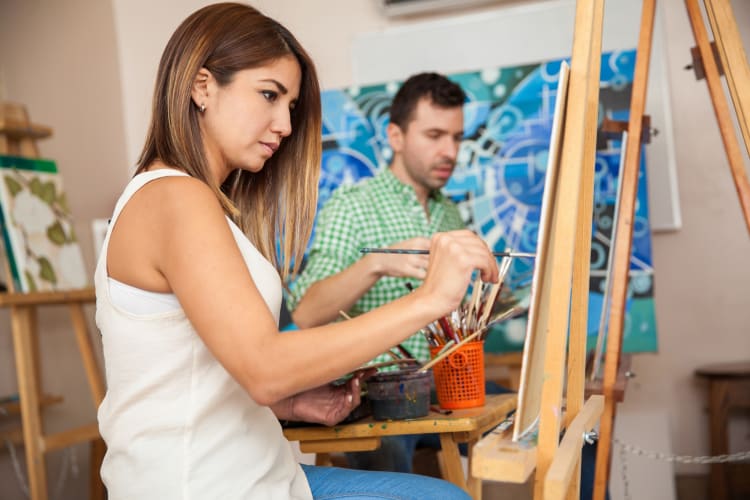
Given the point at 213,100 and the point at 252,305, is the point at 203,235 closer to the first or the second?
the point at 252,305

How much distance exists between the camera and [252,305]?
101 cm

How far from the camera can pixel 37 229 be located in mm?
2691

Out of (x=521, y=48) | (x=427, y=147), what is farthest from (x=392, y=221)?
(x=521, y=48)

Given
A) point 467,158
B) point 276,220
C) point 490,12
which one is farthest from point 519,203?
point 276,220

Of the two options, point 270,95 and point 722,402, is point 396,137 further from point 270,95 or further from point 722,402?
point 722,402

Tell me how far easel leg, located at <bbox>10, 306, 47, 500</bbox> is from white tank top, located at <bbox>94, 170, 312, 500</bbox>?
1.40 metres

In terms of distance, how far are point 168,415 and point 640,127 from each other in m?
1.33

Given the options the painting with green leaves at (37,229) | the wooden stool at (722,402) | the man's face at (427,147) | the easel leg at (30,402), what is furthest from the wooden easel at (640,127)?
the painting with green leaves at (37,229)

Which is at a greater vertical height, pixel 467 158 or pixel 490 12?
pixel 490 12

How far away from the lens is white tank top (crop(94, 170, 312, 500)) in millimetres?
1114

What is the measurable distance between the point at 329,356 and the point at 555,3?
2.76m

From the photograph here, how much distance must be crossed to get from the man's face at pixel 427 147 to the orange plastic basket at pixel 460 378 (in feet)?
3.23

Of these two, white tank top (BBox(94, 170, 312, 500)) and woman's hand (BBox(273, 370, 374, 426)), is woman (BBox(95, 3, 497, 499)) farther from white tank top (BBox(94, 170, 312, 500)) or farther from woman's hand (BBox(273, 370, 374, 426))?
woman's hand (BBox(273, 370, 374, 426))

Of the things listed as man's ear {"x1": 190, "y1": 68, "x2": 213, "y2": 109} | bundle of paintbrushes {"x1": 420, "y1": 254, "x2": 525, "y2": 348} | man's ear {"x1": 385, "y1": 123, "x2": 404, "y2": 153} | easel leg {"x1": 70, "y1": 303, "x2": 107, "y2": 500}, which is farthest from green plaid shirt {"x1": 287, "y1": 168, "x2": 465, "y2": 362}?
man's ear {"x1": 190, "y1": 68, "x2": 213, "y2": 109}
